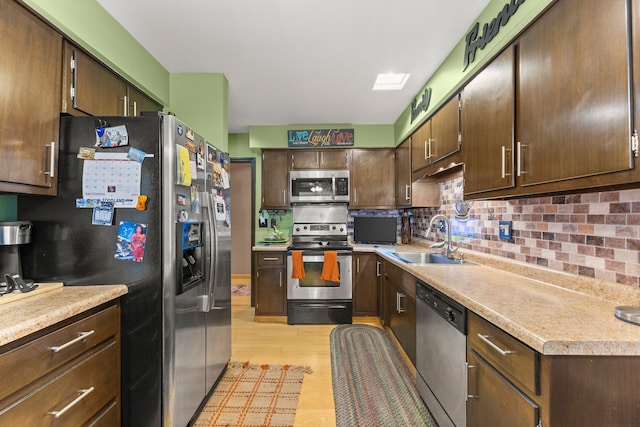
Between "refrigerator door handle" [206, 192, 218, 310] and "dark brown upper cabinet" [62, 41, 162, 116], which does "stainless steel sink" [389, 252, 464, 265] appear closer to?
"refrigerator door handle" [206, 192, 218, 310]

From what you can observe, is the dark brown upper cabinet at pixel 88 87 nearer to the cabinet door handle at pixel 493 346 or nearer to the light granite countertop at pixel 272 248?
the light granite countertop at pixel 272 248

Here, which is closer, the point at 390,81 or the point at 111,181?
the point at 111,181

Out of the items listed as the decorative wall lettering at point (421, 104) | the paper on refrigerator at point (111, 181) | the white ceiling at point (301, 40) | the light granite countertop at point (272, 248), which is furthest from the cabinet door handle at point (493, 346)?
the light granite countertop at point (272, 248)

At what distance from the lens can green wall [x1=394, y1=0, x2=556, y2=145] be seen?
145cm

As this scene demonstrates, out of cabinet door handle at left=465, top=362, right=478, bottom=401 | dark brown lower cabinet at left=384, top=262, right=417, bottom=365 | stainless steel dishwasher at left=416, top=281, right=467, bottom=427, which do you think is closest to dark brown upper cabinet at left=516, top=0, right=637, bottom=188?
stainless steel dishwasher at left=416, top=281, right=467, bottom=427

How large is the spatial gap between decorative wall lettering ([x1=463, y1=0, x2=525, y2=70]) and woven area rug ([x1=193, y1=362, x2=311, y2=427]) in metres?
2.65

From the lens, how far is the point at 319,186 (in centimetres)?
400

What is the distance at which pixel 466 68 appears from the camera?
2.07 metres

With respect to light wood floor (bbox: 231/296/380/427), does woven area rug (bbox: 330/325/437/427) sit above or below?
above

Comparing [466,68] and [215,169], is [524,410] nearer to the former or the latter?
[466,68]

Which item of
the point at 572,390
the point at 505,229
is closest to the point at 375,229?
the point at 505,229

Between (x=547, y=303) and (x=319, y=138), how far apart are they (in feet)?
10.7

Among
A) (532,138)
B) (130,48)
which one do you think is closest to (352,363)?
(532,138)

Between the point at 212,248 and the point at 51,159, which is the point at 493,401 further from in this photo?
the point at 51,159
